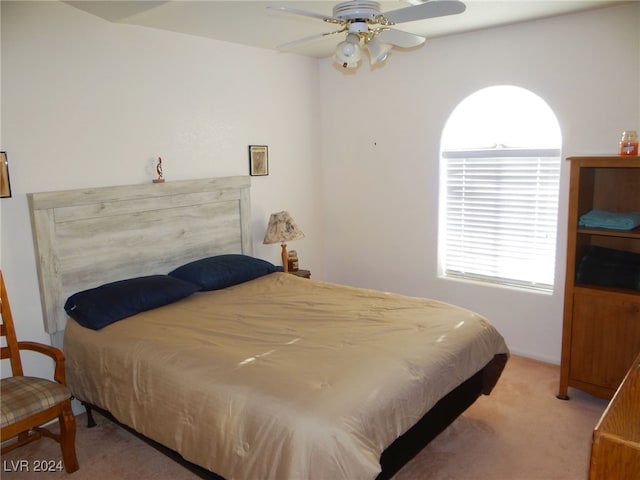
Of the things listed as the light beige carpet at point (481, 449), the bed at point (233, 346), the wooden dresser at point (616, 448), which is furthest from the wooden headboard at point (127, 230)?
the wooden dresser at point (616, 448)

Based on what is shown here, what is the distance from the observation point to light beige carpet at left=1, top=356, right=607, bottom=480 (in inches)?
98.9

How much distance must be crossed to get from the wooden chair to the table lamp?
6.38ft

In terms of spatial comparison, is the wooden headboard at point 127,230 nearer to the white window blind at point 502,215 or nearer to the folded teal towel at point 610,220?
the white window blind at point 502,215

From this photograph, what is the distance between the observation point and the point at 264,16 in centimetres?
316

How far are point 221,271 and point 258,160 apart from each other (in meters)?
1.14

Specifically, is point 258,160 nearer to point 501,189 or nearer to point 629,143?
point 501,189

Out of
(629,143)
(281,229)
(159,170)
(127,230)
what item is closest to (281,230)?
(281,229)

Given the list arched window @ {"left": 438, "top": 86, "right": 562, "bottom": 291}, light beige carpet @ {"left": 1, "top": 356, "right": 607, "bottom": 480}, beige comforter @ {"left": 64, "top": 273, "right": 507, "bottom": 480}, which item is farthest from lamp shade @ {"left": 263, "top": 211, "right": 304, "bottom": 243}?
light beige carpet @ {"left": 1, "top": 356, "right": 607, "bottom": 480}

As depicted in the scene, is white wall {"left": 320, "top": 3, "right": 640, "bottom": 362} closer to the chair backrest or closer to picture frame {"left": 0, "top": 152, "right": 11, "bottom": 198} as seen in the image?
picture frame {"left": 0, "top": 152, "right": 11, "bottom": 198}

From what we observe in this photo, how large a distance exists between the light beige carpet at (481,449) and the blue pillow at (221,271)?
1050 millimetres

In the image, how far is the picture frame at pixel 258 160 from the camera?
13.6ft

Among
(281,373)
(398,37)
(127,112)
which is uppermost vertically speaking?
(398,37)

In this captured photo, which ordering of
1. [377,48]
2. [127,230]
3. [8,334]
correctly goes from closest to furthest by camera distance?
[377,48], [8,334], [127,230]

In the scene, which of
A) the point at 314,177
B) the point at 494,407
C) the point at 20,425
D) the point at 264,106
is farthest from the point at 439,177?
the point at 20,425
